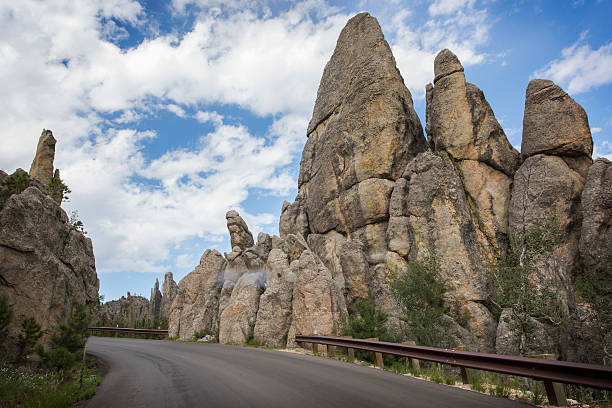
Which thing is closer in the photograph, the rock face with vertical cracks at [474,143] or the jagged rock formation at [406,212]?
the jagged rock formation at [406,212]

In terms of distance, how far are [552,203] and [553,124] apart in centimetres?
680

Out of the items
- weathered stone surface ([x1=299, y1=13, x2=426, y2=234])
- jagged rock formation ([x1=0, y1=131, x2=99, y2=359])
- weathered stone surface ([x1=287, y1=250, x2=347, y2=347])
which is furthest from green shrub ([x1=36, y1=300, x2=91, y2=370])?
weathered stone surface ([x1=299, y1=13, x2=426, y2=234])

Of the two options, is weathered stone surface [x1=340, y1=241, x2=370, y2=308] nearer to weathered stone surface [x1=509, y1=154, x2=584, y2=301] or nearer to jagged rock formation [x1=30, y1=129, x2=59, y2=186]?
weathered stone surface [x1=509, y1=154, x2=584, y2=301]

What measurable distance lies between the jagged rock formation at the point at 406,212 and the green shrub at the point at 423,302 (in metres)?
1.13

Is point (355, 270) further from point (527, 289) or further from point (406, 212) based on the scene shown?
point (527, 289)

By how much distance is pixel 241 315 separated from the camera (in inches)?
1043

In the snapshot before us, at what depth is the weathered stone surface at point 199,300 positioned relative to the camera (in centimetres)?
3291

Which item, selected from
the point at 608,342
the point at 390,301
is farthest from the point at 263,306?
the point at 608,342

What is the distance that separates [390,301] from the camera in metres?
28.0

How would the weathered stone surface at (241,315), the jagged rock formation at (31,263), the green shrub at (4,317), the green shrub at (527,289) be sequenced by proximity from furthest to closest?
the weathered stone surface at (241,315) < the green shrub at (527,289) < the jagged rock formation at (31,263) < the green shrub at (4,317)

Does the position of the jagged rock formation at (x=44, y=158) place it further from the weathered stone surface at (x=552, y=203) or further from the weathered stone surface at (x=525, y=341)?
the weathered stone surface at (x=552, y=203)

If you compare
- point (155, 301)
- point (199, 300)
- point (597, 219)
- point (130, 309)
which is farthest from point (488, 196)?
point (155, 301)

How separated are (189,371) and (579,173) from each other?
2974cm

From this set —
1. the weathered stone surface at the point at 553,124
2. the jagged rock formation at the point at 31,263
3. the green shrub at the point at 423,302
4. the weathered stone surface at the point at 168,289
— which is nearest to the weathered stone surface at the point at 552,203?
the weathered stone surface at the point at 553,124
